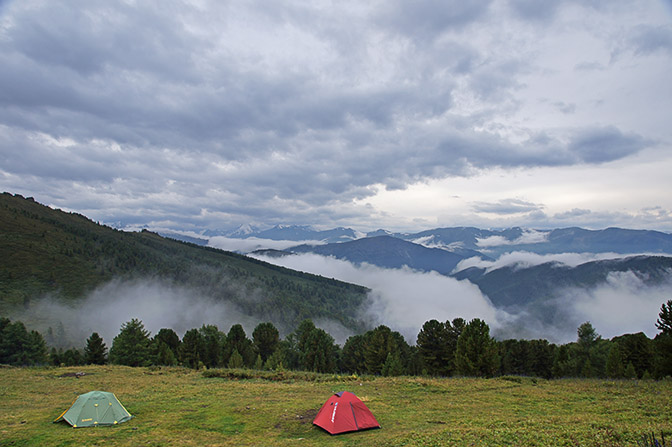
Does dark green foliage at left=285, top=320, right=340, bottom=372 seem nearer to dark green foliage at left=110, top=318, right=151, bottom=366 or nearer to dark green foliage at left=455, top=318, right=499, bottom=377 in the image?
dark green foliage at left=110, top=318, right=151, bottom=366

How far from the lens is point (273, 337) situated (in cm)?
8294

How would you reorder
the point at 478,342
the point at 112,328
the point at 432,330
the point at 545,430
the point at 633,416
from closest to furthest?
the point at 545,430 < the point at 633,416 < the point at 478,342 < the point at 432,330 < the point at 112,328

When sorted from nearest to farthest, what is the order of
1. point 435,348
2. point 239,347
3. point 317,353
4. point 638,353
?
point 638,353, point 435,348, point 317,353, point 239,347

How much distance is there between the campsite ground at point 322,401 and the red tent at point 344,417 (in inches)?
19.7

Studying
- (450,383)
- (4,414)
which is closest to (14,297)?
(4,414)

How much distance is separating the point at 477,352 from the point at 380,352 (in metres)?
22.0

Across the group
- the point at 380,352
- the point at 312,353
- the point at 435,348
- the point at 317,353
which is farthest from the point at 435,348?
the point at 312,353

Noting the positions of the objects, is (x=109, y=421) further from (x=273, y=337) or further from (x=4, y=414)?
(x=273, y=337)

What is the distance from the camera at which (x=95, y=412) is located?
20172 mm

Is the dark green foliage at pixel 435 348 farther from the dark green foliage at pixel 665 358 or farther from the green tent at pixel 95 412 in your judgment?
the green tent at pixel 95 412

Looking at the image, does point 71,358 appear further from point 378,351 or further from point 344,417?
point 344,417

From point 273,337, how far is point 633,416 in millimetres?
74816

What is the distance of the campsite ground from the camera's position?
1572cm

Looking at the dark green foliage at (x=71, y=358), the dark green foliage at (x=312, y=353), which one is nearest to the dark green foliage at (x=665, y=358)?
the dark green foliage at (x=312, y=353)
